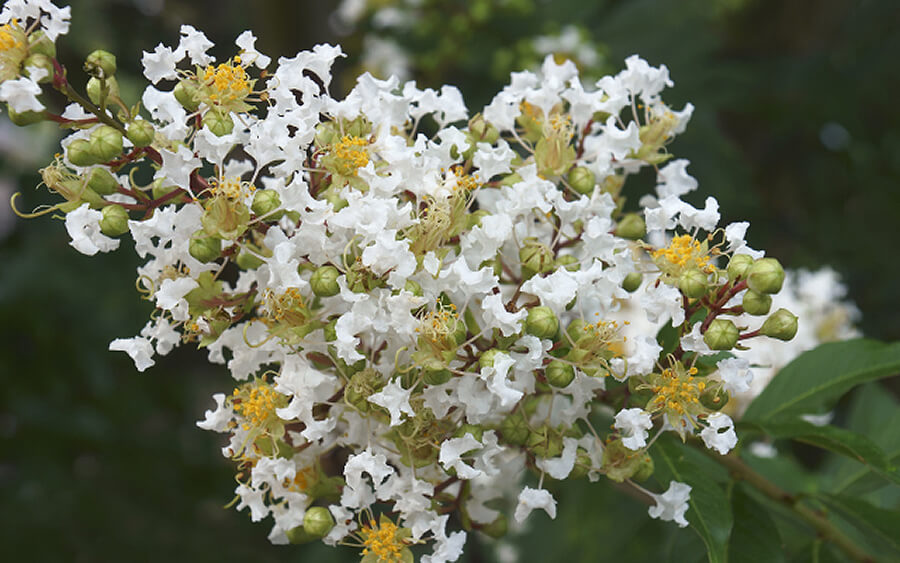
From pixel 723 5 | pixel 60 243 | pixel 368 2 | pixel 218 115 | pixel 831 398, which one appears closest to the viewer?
pixel 218 115

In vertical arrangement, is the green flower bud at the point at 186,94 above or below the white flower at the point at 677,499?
above

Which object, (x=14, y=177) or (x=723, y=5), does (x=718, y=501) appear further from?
(x=723, y=5)

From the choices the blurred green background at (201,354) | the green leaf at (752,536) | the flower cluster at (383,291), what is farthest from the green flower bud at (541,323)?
the blurred green background at (201,354)

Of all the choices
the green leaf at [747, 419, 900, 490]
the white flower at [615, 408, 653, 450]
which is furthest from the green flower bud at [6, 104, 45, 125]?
the green leaf at [747, 419, 900, 490]

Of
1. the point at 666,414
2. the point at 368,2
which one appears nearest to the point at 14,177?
the point at 368,2

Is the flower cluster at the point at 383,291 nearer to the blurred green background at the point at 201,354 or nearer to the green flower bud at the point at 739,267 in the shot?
the green flower bud at the point at 739,267

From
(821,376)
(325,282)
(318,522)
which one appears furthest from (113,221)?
(821,376)
